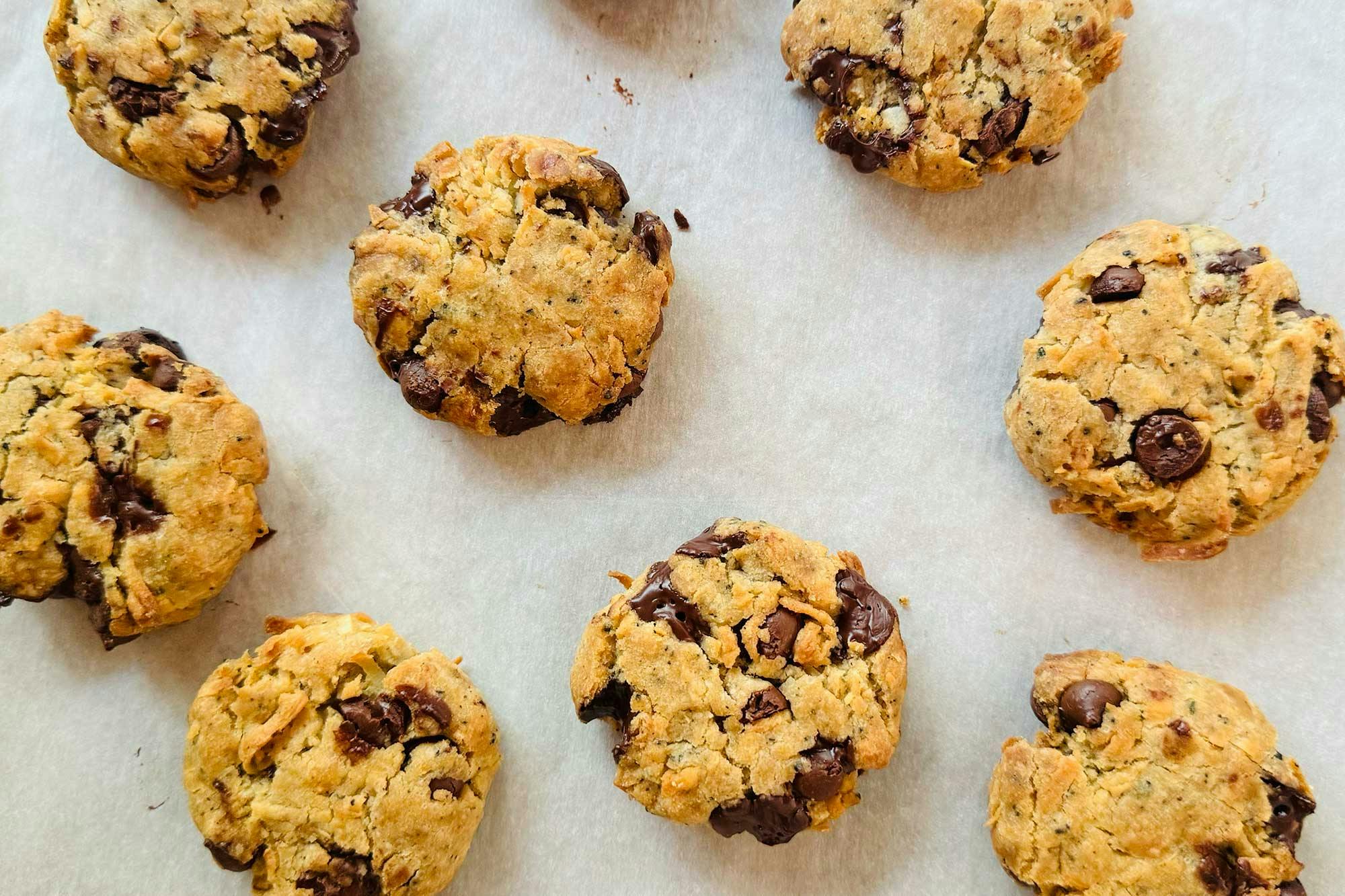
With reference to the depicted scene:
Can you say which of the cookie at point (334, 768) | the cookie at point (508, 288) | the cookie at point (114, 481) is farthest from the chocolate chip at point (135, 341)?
the cookie at point (334, 768)

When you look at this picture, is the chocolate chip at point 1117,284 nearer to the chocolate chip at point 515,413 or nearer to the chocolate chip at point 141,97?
the chocolate chip at point 515,413

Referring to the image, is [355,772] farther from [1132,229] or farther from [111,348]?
[1132,229]

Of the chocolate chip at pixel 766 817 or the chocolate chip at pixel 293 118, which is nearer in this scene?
the chocolate chip at pixel 766 817

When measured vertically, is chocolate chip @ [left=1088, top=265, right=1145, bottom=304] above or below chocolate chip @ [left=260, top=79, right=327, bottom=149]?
above

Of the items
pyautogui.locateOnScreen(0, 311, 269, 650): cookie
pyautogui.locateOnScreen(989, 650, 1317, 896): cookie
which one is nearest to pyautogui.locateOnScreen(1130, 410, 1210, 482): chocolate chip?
pyautogui.locateOnScreen(989, 650, 1317, 896): cookie

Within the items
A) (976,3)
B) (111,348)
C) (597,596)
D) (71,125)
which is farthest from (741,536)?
(71,125)

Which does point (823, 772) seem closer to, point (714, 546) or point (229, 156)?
point (714, 546)

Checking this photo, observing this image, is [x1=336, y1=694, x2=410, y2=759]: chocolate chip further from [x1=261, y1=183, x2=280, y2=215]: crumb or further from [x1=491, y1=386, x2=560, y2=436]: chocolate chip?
[x1=261, y1=183, x2=280, y2=215]: crumb
